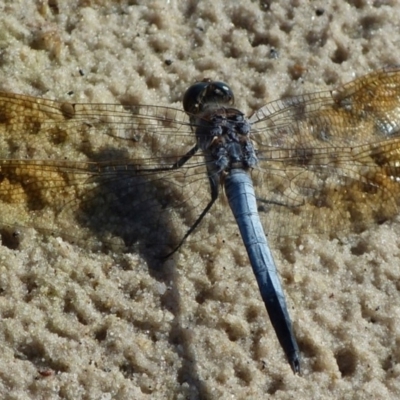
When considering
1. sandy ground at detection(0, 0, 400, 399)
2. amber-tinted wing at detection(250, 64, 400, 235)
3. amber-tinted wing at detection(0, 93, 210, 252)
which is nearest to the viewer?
sandy ground at detection(0, 0, 400, 399)

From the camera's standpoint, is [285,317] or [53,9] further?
[53,9]

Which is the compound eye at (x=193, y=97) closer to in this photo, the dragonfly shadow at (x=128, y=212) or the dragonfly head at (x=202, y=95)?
the dragonfly head at (x=202, y=95)

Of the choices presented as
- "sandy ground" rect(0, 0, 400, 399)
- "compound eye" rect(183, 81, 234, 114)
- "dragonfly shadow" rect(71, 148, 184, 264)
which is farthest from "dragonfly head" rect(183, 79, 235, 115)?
"dragonfly shadow" rect(71, 148, 184, 264)

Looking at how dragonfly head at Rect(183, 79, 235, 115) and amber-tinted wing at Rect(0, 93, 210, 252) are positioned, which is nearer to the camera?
amber-tinted wing at Rect(0, 93, 210, 252)

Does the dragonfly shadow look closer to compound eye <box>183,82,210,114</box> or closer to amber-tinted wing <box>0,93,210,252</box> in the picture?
amber-tinted wing <box>0,93,210,252</box>

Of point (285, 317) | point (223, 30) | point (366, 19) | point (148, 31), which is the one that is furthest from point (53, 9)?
point (285, 317)

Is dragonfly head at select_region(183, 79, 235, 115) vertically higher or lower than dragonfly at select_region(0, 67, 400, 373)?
higher

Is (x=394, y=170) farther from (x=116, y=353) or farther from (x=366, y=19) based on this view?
(x=116, y=353)
